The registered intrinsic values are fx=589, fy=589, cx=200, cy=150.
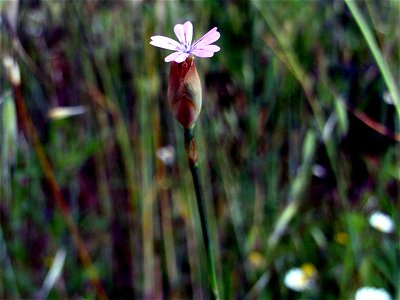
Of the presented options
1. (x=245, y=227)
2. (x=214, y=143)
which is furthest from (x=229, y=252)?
(x=214, y=143)

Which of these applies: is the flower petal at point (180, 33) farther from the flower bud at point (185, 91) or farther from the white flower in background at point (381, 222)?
the white flower in background at point (381, 222)

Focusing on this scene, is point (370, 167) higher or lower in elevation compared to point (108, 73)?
lower

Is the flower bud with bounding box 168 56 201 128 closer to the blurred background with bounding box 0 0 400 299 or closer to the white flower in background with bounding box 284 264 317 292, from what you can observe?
the blurred background with bounding box 0 0 400 299

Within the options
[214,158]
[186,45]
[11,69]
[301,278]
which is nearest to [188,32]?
[186,45]

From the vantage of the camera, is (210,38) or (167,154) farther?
(167,154)

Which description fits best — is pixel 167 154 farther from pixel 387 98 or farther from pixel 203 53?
pixel 203 53

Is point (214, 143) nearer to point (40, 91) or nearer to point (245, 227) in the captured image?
point (245, 227)

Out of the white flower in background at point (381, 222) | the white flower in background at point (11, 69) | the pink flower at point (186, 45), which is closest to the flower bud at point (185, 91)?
the pink flower at point (186, 45)

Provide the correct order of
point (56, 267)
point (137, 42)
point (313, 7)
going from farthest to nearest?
point (313, 7) → point (56, 267) → point (137, 42)
